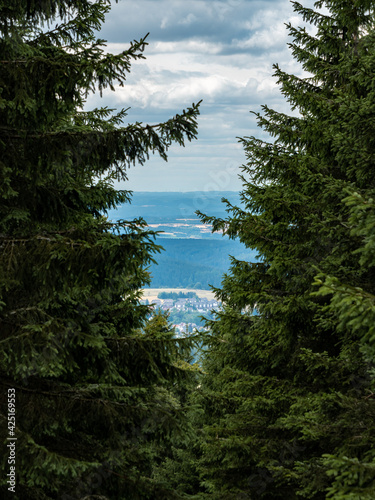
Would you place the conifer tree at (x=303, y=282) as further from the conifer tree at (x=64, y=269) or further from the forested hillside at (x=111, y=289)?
the conifer tree at (x=64, y=269)

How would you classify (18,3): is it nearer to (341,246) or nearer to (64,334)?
(64,334)

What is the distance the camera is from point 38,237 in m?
5.16

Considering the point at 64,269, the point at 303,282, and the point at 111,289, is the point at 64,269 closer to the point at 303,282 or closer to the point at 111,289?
the point at 111,289

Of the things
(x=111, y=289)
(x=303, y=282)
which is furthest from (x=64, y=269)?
(x=303, y=282)

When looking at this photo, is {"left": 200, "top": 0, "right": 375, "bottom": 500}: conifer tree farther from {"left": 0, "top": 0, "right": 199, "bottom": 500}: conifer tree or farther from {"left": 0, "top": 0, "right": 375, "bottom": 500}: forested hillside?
{"left": 0, "top": 0, "right": 199, "bottom": 500}: conifer tree

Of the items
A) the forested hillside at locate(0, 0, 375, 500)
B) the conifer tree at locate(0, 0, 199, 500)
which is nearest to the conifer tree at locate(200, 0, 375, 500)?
the forested hillside at locate(0, 0, 375, 500)

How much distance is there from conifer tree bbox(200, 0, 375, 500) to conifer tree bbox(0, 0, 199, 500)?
2.24 meters

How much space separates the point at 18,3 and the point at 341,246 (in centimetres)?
495

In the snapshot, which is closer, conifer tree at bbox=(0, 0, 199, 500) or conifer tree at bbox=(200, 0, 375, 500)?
conifer tree at bbox=(0, 0, 199, 500)

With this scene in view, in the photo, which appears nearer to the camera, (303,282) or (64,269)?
(64,269)

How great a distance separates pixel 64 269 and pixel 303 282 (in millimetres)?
4376

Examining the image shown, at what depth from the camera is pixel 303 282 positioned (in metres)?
7.81

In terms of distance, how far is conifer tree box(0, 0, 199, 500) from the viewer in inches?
190

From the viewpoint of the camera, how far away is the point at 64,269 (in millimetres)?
4977
